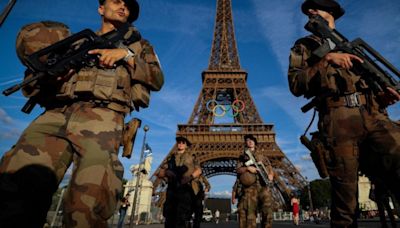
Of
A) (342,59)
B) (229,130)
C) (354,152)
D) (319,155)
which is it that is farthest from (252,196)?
(229,130)

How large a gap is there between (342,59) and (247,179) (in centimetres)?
446

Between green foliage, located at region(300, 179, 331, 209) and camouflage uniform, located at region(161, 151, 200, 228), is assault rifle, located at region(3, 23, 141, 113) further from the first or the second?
green foliage, located at region(300, 179, 331, 209)

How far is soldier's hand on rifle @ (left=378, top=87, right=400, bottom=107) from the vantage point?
3037 millimetres

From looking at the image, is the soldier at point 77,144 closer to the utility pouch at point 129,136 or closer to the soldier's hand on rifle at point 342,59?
the utility pouch at point 129,136

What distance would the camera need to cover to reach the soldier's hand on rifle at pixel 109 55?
8.43ft

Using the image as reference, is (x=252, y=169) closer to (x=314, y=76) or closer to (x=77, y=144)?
(x=314, y=76)

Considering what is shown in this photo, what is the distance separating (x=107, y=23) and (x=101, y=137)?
60.4 inches

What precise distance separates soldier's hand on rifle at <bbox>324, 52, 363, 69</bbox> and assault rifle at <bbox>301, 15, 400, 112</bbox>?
152mm

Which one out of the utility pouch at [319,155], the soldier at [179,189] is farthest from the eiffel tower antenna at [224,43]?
the utility pouch at [319,155]

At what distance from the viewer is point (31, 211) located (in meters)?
2.08

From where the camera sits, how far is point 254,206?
6.66 meters

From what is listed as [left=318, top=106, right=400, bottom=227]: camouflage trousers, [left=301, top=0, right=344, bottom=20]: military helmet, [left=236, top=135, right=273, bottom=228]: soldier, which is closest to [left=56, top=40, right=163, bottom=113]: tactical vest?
[left=318, top=106, right=400, bottom=227]: camouflage trousers

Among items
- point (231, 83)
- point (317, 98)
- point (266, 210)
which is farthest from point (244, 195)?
point (231, 83)

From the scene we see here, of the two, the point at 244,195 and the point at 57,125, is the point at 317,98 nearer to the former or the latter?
the point at 57,125
